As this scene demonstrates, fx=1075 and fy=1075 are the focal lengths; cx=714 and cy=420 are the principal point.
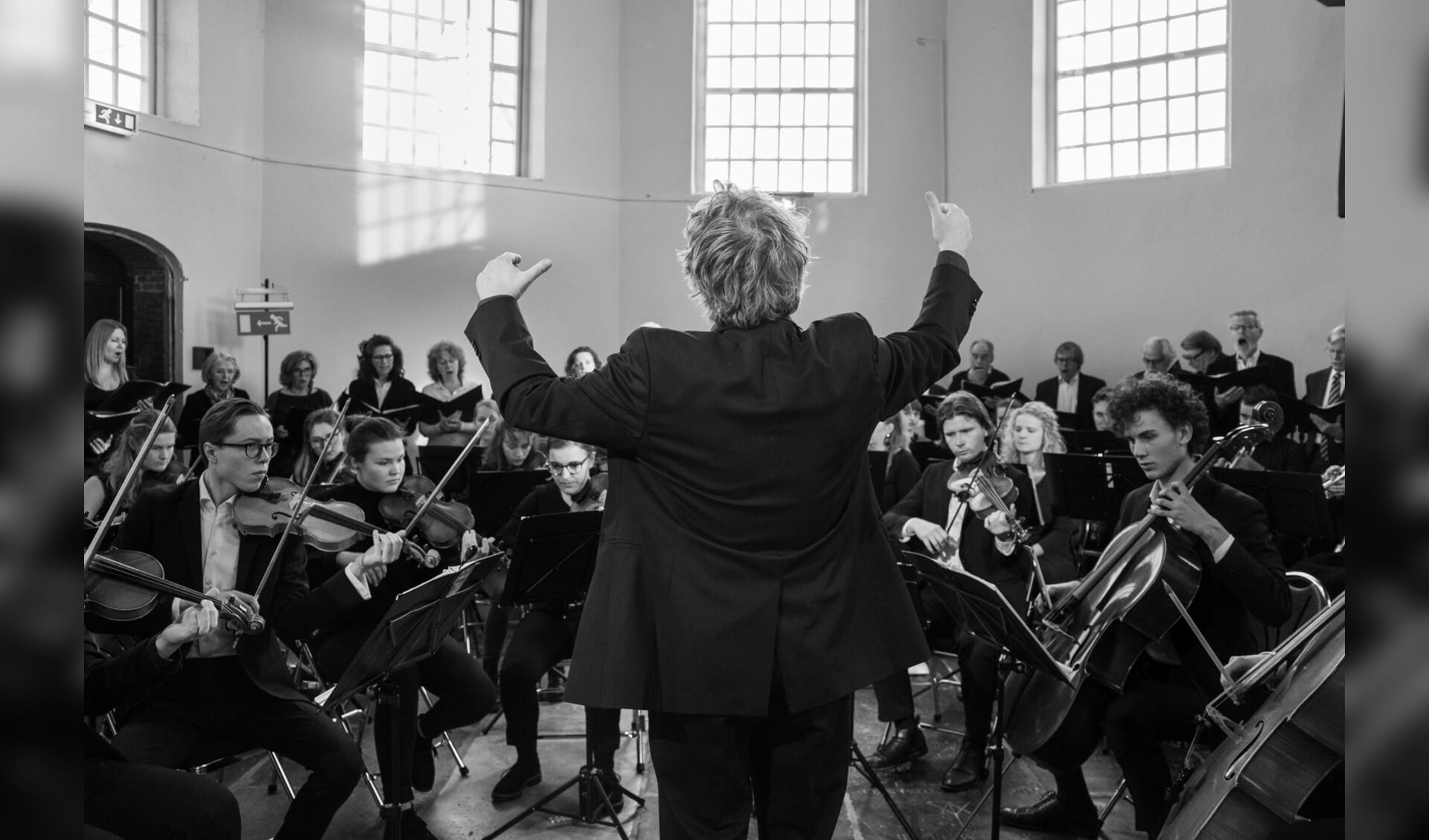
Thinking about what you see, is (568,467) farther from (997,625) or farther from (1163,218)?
(1163,218)

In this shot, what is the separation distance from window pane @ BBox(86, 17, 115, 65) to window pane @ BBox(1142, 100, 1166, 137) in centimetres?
911

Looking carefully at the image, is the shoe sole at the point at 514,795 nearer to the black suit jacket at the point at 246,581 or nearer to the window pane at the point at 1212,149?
the black suit jacket at the point at 246,581

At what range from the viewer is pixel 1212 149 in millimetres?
9938

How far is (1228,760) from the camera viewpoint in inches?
84.6

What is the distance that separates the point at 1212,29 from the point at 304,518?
9.53m

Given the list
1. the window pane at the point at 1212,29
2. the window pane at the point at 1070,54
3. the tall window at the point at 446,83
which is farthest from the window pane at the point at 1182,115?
the tall window at the point at 446,83

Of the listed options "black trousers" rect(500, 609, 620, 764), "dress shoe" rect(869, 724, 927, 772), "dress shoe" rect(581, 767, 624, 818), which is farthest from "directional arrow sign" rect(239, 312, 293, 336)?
"dress shoe" rect(869, 724, 927, 772)

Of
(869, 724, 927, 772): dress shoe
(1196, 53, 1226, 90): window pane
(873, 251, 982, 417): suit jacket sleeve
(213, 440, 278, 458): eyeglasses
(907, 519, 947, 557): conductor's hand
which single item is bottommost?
(869, 724, 927, 772): dress shoe

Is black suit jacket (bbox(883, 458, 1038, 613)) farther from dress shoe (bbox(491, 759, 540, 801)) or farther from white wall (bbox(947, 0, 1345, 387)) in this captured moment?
white wall (bbox(947, 0, 1345, 387))

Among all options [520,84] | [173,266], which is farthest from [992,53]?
[173,266]

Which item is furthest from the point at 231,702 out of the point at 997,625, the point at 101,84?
the point at 101,84

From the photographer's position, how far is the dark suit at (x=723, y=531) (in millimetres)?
1669

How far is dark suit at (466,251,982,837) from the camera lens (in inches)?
65.7

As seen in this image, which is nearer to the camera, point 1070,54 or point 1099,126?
point 1099,126
